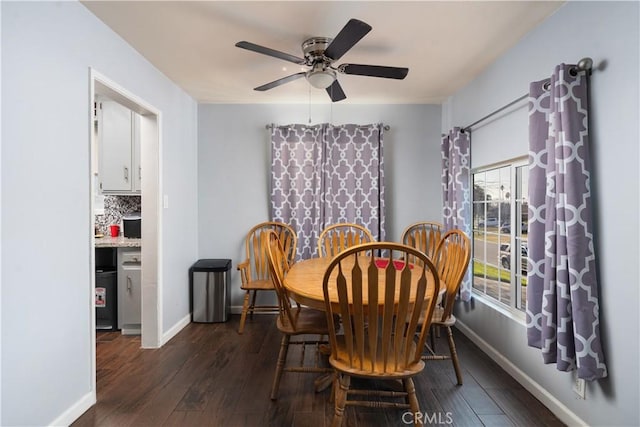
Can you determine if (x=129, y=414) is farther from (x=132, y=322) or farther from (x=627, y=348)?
(x=627, y=348)

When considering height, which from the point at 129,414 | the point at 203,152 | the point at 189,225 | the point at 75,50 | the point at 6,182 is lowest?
the point at 129,414

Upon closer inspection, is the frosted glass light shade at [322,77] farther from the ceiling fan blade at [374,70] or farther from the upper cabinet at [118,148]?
the upper cabinet at [118,148]

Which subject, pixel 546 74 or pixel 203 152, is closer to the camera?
pixel 546 74

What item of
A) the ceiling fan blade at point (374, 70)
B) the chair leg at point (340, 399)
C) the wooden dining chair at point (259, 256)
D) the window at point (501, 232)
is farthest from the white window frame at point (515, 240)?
the wooden dining chair at point (259, 256)

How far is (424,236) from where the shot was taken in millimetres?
3367

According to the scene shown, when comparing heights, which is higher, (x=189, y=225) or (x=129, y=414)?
(x=189, y=225)

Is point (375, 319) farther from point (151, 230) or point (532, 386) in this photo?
point (151, 230)

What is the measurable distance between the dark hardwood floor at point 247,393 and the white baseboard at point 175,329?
0.37 ft

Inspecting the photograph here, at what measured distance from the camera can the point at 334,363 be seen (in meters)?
1.57

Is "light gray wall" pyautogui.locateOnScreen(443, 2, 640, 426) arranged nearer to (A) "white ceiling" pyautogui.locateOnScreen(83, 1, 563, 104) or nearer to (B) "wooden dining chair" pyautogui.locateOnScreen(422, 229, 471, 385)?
(A) "white ceiling" pyautogui.locateOnScreen(83, 1, 563, 104)

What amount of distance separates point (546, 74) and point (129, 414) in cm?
327

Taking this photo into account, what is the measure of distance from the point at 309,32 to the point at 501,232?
2172 millimetres

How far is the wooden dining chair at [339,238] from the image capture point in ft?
10.4

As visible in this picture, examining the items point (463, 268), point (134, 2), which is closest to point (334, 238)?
point (463, 268)
